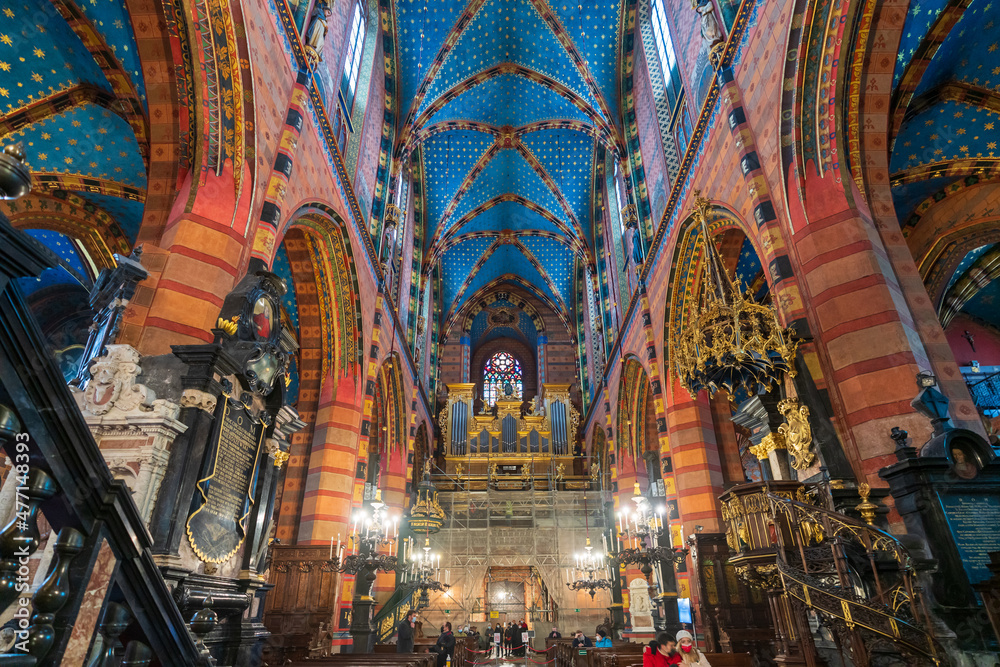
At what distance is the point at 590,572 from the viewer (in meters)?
14.4

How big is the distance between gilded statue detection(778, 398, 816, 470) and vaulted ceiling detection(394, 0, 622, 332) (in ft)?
38.8

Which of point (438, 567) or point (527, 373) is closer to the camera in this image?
point (438, 567)

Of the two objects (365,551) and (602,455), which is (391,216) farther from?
(602,455)

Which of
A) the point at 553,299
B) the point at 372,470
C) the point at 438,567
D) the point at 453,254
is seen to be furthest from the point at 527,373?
the point at 372,470

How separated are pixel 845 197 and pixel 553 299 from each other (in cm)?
2040

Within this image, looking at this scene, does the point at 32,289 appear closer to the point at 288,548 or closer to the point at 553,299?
the point at 288,548

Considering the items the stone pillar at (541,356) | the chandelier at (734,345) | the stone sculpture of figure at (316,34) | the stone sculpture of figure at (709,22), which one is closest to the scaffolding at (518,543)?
the stone pillar at (541,356)

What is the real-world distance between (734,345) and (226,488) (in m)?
5.78

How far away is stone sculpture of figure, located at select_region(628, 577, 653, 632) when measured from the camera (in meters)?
12.4

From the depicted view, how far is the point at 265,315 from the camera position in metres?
5.96

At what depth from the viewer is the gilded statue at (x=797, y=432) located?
5.90 meters

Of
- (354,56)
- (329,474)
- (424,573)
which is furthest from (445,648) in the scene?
(354,56)

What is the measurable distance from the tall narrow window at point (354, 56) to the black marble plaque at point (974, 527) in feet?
40.2

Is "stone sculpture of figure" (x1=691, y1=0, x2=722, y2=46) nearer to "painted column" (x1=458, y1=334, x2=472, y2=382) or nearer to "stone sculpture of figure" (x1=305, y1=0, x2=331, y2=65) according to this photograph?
"stone sculpture of figure" (x1=305, y1=0, x2=331, y2=65)
